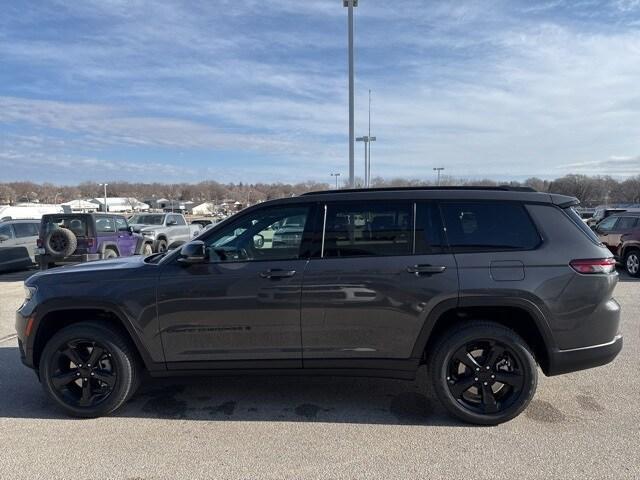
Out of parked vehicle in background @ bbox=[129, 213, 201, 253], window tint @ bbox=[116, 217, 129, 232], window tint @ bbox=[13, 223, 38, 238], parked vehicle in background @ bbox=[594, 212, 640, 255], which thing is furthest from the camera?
parked vehicle in background @ bbox=[129, 213, 201, 253]

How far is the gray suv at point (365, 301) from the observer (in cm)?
364

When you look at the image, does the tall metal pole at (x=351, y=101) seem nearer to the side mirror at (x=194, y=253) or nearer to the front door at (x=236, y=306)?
the front door at (x=236, y=306)

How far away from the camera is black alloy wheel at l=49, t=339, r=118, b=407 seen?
392cm

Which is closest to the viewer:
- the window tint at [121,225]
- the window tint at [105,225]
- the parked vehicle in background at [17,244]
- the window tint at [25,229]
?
the window tint at [105,225]

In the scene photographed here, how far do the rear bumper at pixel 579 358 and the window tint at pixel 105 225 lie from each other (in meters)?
11.6

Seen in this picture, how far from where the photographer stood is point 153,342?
3832mm

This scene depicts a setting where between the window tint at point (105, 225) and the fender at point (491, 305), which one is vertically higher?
the window tint at point (105, 225)

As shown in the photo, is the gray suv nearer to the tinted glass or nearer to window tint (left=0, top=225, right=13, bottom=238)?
the tinted glass

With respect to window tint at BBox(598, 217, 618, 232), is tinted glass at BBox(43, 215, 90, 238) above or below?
above

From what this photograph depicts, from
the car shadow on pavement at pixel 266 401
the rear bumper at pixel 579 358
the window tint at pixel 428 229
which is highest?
the window tint at pixel 428 229

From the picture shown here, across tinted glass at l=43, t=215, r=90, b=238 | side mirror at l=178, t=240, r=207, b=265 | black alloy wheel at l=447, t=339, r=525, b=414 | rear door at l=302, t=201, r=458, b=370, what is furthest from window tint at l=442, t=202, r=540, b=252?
tinted glass at l=43, t=215, r=90, b=238

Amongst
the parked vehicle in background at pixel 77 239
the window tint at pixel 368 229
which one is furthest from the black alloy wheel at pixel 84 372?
the parked vehicle in background at pixel 77 239

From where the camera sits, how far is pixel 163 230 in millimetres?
17672

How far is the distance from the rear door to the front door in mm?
154
